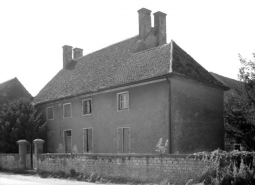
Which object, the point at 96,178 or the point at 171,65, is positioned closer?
the point at 96,178

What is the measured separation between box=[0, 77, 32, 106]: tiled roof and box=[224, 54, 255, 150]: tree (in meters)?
19.5

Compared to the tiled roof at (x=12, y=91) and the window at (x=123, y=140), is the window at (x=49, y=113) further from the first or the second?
the window at (x=123, y=140)

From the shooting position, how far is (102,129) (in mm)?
22047

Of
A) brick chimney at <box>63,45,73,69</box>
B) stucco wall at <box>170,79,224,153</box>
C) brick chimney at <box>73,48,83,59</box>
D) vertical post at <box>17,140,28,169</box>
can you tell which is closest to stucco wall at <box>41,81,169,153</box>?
stucco wall at <box>170,79,224,153</box>

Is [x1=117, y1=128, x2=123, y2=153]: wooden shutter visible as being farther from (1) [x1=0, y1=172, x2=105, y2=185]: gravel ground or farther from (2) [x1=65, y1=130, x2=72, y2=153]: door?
(2) [x1=65, y1=130, x2=72, y2=153]: door

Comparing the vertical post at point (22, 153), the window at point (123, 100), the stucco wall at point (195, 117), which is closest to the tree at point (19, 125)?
the vertical post at point (22, 153)

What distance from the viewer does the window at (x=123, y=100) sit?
20672 mm

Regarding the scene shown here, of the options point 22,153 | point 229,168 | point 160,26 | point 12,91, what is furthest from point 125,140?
point 12,91

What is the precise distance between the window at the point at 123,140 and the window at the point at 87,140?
309 centimetres

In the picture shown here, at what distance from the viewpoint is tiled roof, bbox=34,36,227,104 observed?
782 inches

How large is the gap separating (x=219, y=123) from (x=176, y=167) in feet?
32.6

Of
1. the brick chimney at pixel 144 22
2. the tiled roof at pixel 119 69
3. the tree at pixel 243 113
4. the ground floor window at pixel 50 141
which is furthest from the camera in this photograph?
the ground floor window at pixel 50 141

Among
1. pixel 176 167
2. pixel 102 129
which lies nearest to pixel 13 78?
pixel 102 129

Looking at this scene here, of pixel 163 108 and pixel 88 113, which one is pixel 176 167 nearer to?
pixel 163 108
